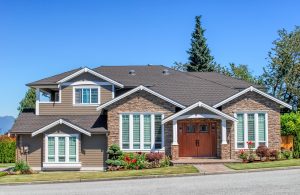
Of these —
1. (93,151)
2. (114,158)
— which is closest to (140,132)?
(114,158)

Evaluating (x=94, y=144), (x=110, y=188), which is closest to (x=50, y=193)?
(x=110, y=188)

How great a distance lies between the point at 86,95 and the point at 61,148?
449 centimetres

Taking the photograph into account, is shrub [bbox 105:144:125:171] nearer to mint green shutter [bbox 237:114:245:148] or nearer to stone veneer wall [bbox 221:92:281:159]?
stone veneer wall [bbox 221:92:281:159]

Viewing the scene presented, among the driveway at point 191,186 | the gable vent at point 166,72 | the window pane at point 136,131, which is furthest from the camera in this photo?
the gable vent at point 166,72

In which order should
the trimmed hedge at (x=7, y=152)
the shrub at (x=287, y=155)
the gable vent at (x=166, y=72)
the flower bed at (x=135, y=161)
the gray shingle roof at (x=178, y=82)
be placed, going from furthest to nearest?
the trimmed hedge at (x=7, y=152)
the gable vent at (x=166, y=72)
the gray shingle roof at (x=178, y=82)
the shrub at (x=287, y=155)
the flower bed at (x=135, y=161)

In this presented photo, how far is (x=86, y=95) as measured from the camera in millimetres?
33000

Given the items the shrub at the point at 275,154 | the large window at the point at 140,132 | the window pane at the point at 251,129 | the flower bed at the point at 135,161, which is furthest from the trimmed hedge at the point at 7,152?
the shrub at the point at 275,154

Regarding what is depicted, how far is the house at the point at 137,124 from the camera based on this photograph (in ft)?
99.8

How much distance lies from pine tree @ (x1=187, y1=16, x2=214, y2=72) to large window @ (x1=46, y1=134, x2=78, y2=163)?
31077 mm

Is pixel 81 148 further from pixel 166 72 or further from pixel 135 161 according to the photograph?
pixel 166 72

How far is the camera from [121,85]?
32469 mm

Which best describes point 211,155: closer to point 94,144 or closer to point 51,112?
point 94,144

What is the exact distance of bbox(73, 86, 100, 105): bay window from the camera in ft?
108

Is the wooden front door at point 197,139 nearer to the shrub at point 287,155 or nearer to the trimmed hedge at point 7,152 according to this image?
the shrub at point 287,155
